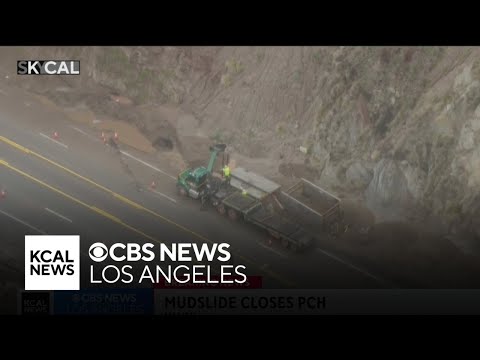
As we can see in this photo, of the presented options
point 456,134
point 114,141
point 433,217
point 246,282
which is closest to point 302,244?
Result: point 246,282

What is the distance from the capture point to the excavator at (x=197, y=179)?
4412 cm

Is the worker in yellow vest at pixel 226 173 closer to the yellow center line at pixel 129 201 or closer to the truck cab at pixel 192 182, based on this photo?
the truck cab at pixel 192 182

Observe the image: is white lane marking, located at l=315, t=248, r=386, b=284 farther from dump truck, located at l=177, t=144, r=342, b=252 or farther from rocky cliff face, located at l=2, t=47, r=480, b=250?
rocky cliff face, located at l=2, t=47, r=480, b=250

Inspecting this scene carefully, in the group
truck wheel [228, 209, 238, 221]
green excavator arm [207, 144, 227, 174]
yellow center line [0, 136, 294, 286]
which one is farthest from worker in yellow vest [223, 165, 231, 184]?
yellow center line [0, 136, 294, 286]

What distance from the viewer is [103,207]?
42.3 meters

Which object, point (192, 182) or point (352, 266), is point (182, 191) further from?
point (352, 266)

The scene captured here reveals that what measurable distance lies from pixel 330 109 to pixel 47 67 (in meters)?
17.6

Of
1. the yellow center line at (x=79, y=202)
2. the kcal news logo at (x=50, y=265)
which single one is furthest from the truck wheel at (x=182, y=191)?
the kcal news logo at (x=50, y=265)

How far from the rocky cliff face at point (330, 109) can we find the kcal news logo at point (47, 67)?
2.28 ft

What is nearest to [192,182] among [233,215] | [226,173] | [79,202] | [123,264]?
[226,173]

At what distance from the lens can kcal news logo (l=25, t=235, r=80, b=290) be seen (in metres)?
35.7

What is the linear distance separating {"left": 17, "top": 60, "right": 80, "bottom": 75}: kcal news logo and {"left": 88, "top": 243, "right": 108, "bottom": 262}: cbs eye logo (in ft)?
28.2

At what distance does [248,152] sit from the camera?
4841 cm

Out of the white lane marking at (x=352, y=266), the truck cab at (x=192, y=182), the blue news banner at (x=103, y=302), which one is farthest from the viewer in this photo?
the truck cab at (x=192, y=182)
